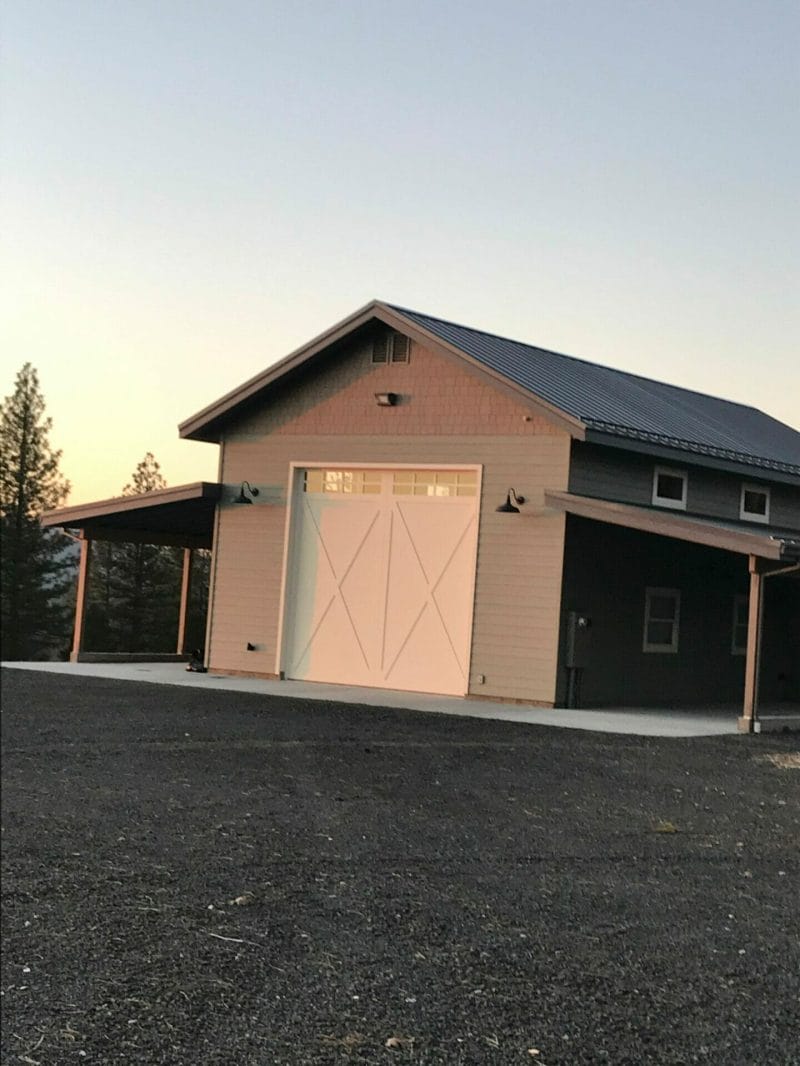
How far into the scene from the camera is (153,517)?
67.0 ft

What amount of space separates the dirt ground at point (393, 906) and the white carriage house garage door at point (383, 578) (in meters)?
5.26

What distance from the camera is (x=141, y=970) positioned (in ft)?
19.0

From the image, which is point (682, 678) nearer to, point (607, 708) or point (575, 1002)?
point (607, 708)

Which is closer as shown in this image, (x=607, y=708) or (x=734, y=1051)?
(x=734, y=1051)

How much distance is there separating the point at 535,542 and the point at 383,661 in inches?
111

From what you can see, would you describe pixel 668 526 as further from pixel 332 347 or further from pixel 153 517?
pixel 153 517

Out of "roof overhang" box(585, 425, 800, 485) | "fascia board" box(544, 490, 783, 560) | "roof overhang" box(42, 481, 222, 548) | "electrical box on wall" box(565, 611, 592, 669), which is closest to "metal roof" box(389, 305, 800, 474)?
"roof overhang" box(585, 425, 800, 485)

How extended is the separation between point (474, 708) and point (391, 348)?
17.0 feet

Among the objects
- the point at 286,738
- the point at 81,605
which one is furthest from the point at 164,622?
the point at 286,738

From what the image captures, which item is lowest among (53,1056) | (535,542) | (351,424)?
(53,1056)

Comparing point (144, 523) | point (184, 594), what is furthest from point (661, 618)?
point (184, 594)

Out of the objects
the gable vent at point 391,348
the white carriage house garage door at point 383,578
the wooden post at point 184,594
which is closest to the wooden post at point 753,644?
the white carriage house garage door at point 383,578

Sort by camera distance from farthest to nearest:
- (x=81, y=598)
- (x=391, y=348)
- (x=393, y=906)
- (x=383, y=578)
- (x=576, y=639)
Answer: (x=81, y=598), (x=391, y=348), (x=383, y=578), (x=576, y=639), (x=393, y=906)

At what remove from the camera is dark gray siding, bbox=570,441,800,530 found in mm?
16156
